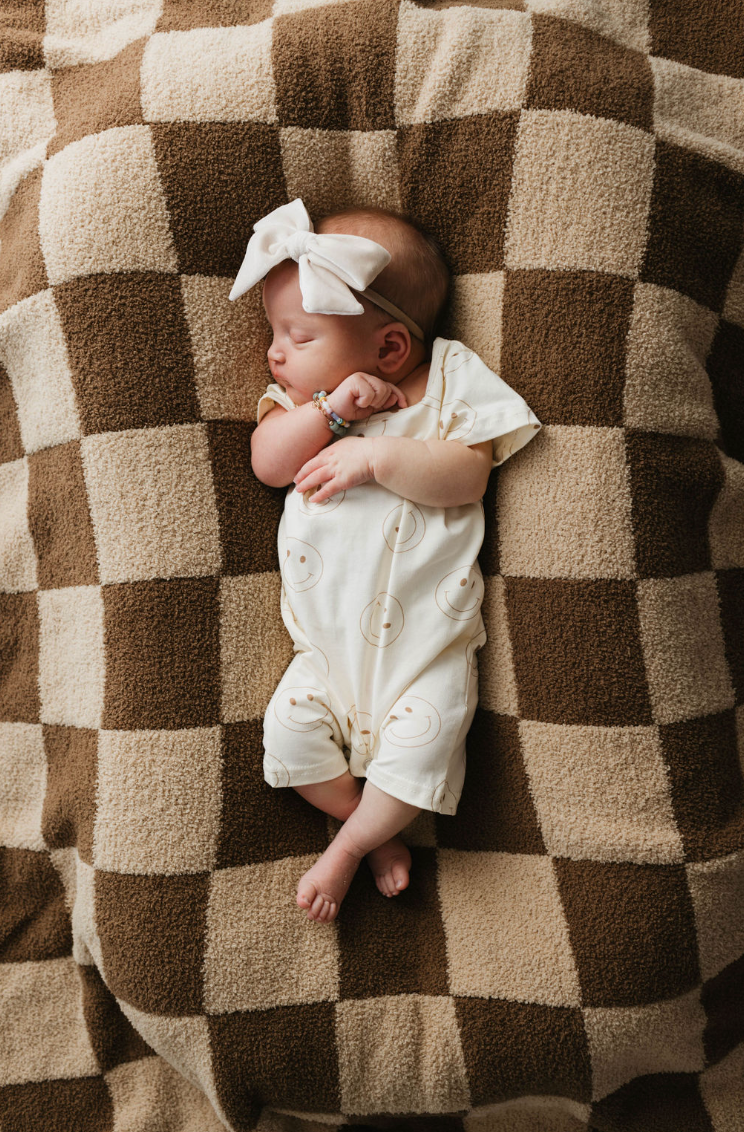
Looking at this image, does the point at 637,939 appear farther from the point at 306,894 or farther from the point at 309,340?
the point at 309,340

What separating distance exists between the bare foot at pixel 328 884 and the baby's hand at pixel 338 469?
20.4 inches

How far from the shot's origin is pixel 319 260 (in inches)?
44.3

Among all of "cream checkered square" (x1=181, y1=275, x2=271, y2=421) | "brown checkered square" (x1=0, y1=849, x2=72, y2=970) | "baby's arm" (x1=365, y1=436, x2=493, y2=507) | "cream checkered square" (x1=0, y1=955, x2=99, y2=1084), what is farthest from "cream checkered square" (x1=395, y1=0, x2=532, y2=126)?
"cream checkered square" (x1=0, y1=955, x2=99, y2=1084)

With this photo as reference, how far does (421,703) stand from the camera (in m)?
1.16

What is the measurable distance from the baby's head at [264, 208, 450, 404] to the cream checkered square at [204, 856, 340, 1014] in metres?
0.74

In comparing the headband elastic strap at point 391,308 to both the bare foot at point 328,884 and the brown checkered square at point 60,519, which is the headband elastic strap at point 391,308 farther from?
the bare foot at point 328,884

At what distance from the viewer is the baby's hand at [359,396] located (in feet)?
3.88

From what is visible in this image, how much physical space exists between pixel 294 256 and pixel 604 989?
1106mm


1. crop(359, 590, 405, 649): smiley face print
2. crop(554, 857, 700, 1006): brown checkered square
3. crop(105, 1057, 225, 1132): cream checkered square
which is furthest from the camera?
crop(105, 1057, 225, 1132): cream checkered square

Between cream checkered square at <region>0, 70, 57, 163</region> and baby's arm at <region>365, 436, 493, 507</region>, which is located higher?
cream checkered square at <region>0, 70, 57, 163</region>

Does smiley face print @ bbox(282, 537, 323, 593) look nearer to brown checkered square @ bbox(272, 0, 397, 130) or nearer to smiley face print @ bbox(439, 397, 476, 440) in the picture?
smiley face print @ bbox(439, 397, 476, 440)

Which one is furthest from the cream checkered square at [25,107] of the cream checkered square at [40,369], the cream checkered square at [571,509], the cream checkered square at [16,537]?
the cream checkered square at [571,509]

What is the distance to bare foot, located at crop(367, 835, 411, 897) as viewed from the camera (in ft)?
3.96

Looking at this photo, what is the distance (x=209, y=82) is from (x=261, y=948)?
128 centimetres
